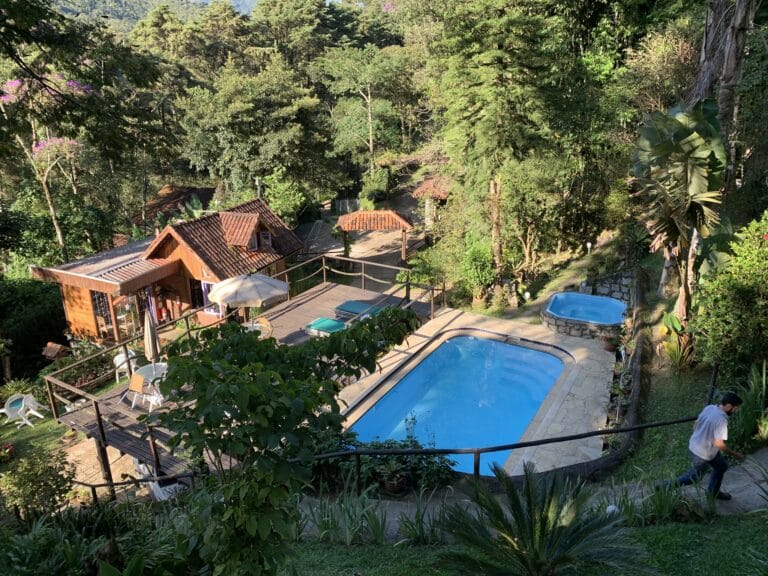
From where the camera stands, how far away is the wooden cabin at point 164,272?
55.4ft

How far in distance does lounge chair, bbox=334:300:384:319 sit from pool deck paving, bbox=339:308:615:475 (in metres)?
1.54

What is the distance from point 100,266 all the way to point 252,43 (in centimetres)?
3318

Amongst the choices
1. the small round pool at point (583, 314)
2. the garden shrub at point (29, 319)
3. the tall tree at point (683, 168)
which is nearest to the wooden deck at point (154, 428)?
the small round pool at point (583, 314)

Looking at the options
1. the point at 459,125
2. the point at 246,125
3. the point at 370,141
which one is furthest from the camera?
the point at 370,141

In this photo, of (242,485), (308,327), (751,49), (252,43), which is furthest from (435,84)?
(252,43)

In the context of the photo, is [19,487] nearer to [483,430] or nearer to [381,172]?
[483,430]

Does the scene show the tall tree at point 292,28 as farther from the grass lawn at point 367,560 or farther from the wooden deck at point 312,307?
the grass lawn at point 367,560

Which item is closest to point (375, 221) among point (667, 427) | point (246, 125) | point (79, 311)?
point (246, 125)

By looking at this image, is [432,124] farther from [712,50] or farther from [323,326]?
[712,50]

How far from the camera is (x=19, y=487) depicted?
28.5ft

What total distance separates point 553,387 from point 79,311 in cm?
1503

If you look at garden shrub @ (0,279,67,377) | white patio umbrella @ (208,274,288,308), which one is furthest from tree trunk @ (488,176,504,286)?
garden shrub @ (0,279,67,377)

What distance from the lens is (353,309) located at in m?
16.1

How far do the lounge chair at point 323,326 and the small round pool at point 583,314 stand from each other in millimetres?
6458
